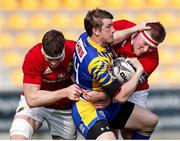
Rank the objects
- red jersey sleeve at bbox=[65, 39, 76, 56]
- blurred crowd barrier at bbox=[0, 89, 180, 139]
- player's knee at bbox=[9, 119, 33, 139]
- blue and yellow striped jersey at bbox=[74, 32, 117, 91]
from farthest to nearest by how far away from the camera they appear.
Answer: blurred crowd barrier at bbox=[0, 89, 180, 139], player's knee at bbox=[9, 119, 33, 139], red jersey sleeve at bbox=[65, 39, 76, 56], blue and yellow striped jersey at bbox=[74, 32, 117, 91]

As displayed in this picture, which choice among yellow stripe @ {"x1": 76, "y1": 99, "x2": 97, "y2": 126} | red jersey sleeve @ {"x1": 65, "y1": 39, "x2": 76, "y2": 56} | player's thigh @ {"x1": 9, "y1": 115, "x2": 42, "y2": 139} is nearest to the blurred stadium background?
player's thigh @ {"x1": 9, "y1": 115, "x2": 42, "y2": 139}

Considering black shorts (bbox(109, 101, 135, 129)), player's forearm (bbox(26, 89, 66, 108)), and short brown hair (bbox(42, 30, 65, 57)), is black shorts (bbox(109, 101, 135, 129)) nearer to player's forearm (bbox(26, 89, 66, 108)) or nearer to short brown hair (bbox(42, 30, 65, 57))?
player's forearm (bbox(26, 89, 66, 108))

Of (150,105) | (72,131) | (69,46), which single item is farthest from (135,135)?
(150,105)

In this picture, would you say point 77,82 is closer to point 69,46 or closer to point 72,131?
point 69,46

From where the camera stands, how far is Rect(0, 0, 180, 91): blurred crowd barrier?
38.9 ft

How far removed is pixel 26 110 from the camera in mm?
7469

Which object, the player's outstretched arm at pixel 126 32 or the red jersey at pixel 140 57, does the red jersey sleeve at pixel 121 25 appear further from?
the player's outstretched arm at pixel 126 32

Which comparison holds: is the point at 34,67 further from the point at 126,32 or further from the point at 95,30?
the point at 126,32

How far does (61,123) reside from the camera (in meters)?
7.61

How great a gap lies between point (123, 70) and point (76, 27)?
5.30m

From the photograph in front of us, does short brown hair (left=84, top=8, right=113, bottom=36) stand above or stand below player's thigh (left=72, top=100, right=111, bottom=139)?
above

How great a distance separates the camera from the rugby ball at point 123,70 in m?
6.81

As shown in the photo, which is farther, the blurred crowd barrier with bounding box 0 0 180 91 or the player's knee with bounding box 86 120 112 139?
the blurred crowd barrier with bounding box 0 0 180 91

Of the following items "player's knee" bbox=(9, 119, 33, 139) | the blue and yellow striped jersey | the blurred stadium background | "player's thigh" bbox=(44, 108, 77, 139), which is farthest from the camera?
the blurred stadium background
